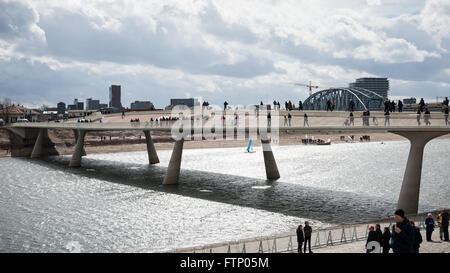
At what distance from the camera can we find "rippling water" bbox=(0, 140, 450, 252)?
30953 millimetres

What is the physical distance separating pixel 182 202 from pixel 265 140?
57.8 ft

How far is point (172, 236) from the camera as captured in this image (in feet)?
102

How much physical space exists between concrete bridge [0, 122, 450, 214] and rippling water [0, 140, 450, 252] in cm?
258

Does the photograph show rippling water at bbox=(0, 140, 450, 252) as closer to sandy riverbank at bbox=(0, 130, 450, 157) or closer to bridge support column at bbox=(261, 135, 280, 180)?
bridge support column at bbox=(261, 135, 280, 180)

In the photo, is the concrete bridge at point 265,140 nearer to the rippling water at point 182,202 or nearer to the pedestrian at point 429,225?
the rippling water at point 182,202

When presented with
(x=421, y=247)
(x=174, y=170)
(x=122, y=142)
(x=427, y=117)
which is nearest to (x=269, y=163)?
(x=174, y=170)

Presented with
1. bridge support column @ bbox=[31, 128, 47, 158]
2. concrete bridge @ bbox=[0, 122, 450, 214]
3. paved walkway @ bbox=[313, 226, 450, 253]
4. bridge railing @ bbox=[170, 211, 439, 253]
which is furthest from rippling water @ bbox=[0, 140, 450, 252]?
bridge support column @ bbox=[31, 128, 47, 158]

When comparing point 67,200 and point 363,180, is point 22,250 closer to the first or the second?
point 67,200

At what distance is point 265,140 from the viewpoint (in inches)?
2255

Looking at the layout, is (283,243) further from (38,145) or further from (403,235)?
(38,145)

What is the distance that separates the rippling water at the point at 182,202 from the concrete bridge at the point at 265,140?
2584mm

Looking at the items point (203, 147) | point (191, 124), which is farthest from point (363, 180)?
point (203, 147)
